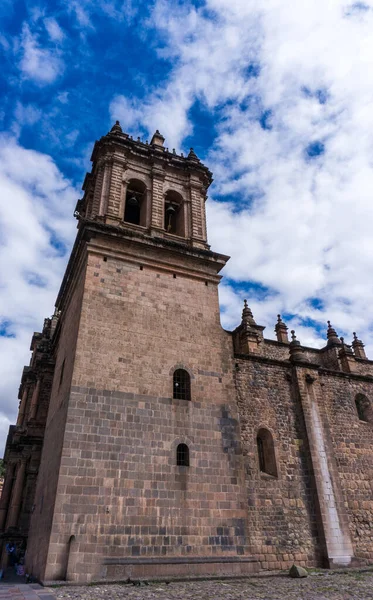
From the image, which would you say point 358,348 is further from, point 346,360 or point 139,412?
point 139,412

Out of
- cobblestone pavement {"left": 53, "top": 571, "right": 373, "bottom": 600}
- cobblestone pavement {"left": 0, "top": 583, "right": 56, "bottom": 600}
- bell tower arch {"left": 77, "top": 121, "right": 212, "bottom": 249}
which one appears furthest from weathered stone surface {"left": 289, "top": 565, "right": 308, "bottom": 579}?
bell tower arch {"left": 77, "top": 121, "right": 212, "bottom": 249}

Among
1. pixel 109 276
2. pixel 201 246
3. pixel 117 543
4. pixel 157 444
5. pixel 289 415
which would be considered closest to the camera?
pixel 117 543

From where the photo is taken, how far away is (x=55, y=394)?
47.4ft

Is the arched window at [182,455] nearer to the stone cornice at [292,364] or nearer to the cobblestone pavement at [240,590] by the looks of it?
the cobblestone pavement at [240,590]

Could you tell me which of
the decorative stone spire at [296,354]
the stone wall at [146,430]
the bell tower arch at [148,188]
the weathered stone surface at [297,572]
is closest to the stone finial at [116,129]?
the bell tower arch at [148,188]

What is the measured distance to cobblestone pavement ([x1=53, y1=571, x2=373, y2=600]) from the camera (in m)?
8.01

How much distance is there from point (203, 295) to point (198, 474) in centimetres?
604

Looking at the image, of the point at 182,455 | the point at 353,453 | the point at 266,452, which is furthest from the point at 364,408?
the point at 182,455

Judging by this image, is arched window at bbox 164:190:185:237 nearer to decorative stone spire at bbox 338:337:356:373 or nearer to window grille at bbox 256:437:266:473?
window grille at bbox 256:437:266:473

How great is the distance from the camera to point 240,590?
905 cm

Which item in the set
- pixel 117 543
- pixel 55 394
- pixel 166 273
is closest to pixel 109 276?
pixel 166 273

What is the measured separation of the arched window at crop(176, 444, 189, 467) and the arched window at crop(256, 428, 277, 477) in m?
3.04

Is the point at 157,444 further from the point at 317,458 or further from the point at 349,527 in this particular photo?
the point at 349,527

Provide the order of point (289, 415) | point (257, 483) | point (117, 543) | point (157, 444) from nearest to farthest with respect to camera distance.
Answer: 1. point (117, 543)
2. point (157, 444)
3. point (257, 483)
4. point (289, 415)
